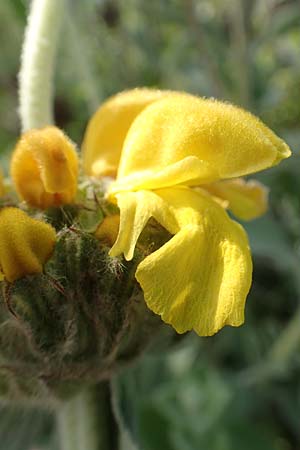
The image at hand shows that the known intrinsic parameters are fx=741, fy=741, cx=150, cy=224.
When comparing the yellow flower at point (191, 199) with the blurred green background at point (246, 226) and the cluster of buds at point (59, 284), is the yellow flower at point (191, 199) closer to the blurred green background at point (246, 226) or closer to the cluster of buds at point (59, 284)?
the cluster of buds at point (59, 284)

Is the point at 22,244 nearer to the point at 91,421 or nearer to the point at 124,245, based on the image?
the point at 124,245

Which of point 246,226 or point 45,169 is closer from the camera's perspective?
point 45,169

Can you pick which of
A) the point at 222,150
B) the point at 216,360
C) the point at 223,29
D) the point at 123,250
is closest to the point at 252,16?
the point at 223,29

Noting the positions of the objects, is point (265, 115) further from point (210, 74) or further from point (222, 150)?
point (222, 150)

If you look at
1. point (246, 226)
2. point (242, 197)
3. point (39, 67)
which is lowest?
point (246, 226)

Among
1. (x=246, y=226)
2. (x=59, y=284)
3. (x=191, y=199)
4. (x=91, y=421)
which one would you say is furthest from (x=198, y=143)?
(x=246, y=226)

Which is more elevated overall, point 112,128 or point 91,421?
point 112,128

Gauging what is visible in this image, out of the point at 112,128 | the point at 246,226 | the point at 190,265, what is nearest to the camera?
the point at 190,265
